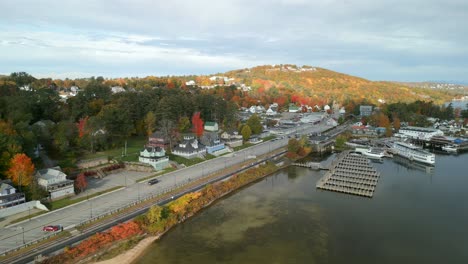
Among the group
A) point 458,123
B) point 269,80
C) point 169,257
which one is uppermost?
point 269,80

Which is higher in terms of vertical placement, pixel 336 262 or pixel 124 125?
pixel 124 125

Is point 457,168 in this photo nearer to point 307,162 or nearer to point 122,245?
point 307,162

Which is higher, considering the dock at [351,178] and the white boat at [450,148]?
the white boat at [450,148]

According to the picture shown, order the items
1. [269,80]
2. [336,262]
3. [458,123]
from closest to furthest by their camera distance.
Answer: [336,262] < [458,123] < [269,80]

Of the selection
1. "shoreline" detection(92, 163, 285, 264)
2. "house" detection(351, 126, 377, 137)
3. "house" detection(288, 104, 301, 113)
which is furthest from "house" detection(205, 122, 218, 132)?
"house" detection(288, 104, 301, 113)

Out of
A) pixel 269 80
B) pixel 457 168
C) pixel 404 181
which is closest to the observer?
pixel 404 181

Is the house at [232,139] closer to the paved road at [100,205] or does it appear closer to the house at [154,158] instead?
the paved road at [100,205]

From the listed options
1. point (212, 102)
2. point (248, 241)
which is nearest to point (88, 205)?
point (248, 241)

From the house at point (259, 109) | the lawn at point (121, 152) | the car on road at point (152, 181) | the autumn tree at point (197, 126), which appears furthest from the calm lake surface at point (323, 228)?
the house at point (259, 109)
